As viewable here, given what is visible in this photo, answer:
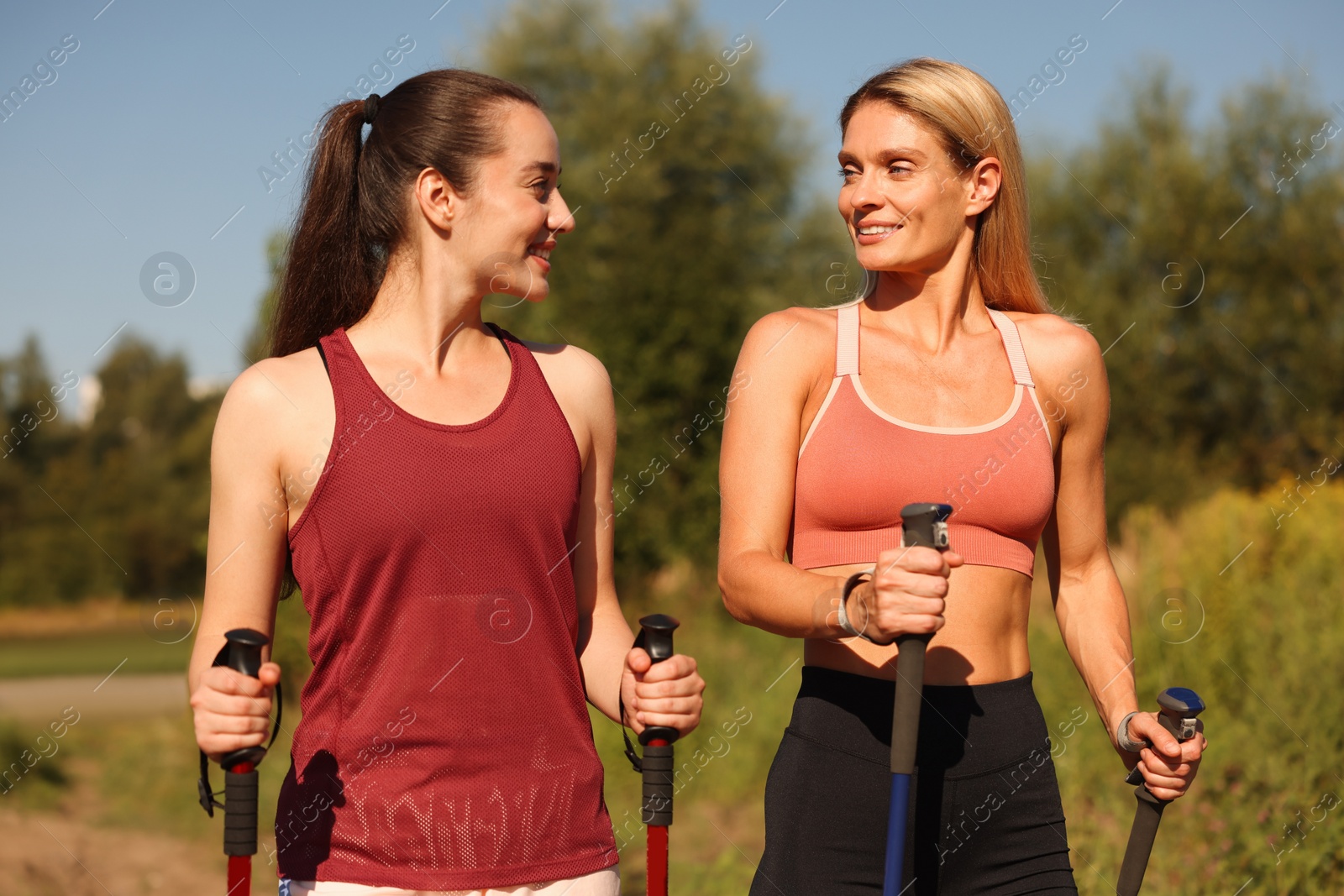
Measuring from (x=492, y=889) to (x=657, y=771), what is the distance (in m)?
0.37

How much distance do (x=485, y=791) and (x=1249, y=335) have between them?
1493 centimetres

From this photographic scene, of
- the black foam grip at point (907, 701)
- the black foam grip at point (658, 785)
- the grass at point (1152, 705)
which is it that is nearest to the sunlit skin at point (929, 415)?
the black foam grip at point (907, 701)

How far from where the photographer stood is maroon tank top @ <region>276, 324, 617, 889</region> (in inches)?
87.4

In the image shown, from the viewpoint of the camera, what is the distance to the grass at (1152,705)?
5.09 meters

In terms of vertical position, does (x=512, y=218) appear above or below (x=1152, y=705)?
above

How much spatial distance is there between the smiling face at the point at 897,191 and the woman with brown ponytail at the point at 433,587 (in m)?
0.71

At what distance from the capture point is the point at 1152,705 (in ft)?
23.1

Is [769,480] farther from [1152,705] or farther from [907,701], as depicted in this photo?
[1152,705]

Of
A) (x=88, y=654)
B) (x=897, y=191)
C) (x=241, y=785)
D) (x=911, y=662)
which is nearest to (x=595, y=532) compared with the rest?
(x=911, y=662)

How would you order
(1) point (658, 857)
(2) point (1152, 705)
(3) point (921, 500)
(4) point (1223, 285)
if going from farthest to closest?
(4) point (1223, 285) → (2) point (1152, 705) → (3) point (921, 500) → (1) point (658, 857)

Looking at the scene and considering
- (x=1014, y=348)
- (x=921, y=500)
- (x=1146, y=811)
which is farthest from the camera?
(x=1014, y=348)

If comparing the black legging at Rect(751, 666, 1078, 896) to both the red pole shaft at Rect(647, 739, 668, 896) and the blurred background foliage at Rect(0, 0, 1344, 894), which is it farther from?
the blurred background foliage at Rect(0, 0, 1344, 894)

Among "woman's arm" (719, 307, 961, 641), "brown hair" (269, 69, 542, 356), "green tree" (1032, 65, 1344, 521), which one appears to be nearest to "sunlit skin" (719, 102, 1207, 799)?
"woman's arm" (719, 307, 961, 641)

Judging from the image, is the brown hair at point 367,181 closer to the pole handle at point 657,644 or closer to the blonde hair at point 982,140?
the blonde hair at point 982,140
